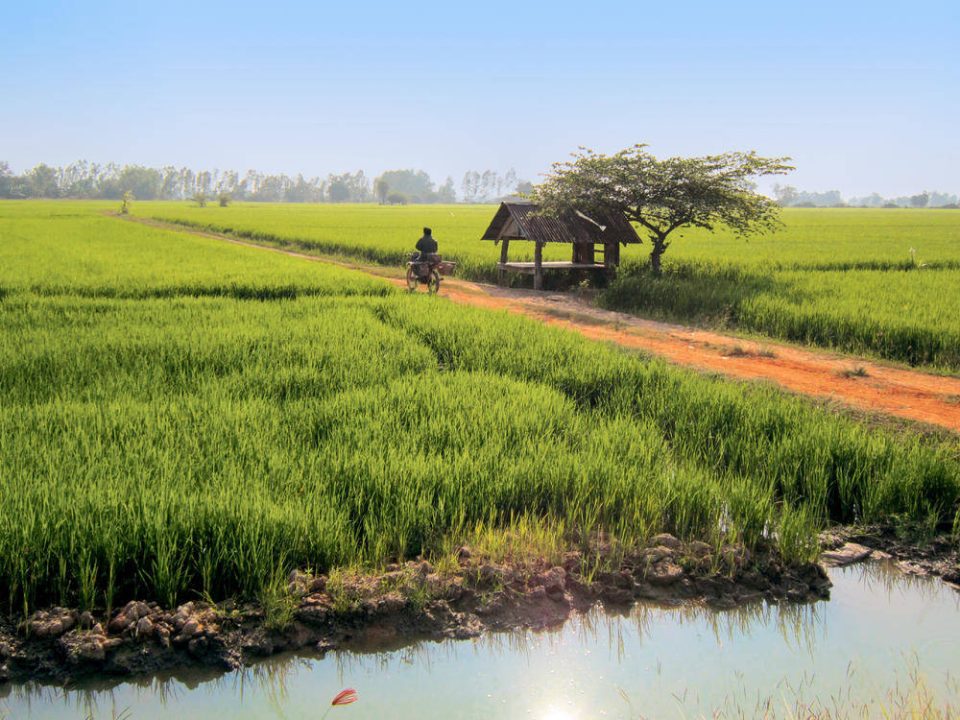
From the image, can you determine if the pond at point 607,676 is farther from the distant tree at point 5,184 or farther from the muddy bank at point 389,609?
Answer: the distant tree at point 5,184

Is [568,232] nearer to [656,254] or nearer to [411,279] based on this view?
[656,254]

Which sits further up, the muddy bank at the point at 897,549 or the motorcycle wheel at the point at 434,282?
the motorcycle wheel at the point at 434,282

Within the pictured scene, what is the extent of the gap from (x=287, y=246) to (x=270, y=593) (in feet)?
86.6

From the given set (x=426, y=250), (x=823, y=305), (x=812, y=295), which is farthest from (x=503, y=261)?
(x=823, y=305)

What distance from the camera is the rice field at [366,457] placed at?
359cm

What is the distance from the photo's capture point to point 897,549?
4246 millimetres

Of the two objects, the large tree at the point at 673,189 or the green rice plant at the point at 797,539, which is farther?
the large tree at the point at 673,189

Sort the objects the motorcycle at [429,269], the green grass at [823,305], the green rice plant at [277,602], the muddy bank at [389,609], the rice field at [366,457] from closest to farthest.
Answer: the muddy bank at [389,609]
the green rice plant at [277,602]
the rice field at [366,457]
the green grass at [823,305]
the motorcycle at [429,269]

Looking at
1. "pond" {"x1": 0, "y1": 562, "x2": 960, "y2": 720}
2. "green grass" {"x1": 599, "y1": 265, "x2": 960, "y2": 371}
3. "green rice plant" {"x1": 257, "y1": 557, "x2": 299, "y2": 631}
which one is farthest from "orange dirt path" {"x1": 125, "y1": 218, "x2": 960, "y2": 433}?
"green rice plant" {"x1": 257, "y1": 557, "x2": 299, "y2": 631}

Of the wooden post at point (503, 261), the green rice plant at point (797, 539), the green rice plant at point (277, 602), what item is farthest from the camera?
the wooden post at point (503, 261)

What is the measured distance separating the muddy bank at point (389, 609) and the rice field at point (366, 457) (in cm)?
14

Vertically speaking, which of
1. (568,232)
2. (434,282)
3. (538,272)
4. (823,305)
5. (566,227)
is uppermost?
(566,227)

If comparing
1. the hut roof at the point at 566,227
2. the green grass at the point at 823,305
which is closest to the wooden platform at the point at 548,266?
the hut roof at the point at 566,227

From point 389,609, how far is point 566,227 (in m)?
12.8
